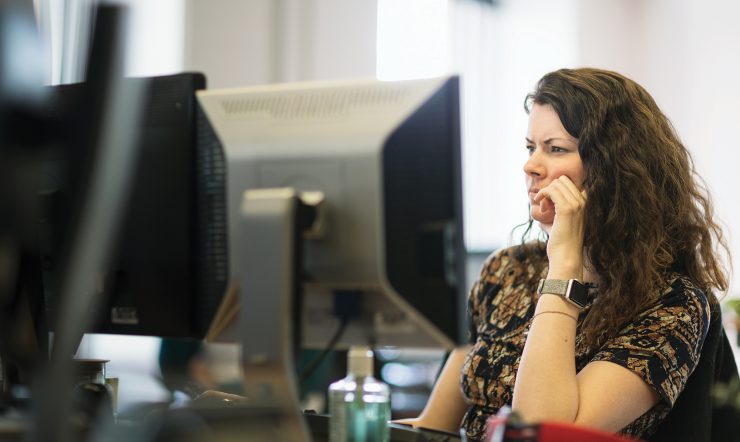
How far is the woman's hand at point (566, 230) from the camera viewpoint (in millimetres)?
1522

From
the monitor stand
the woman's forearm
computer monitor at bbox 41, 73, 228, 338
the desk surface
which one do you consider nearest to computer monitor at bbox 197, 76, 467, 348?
the monitor stand

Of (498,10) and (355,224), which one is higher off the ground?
(498,10)

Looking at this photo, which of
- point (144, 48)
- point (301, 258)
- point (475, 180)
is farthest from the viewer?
point (475, 180)

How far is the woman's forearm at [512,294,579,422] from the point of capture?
1.38m

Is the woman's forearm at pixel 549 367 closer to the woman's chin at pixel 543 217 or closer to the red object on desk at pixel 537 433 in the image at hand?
the woman's chin at pixel 543 217

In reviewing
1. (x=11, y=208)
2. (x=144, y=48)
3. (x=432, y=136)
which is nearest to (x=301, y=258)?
(x=432, y=136)

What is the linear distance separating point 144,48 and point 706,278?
86.1 inches

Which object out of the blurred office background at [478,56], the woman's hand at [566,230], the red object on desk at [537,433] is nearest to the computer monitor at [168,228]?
the red object on desk at [537,433]

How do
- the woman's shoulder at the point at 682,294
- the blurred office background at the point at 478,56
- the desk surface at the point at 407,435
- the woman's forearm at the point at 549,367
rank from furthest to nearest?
the blurred office background at the point at 478,56, the woman's shoulder at the point at 682,294, the woman's forearm at the point at 549,367, the desk surface at the point at 407,435

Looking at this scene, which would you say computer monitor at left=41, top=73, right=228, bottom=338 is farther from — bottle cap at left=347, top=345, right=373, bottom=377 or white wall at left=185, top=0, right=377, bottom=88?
white wall at left=185, top=0, right=377, bottom=88

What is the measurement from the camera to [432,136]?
100cm

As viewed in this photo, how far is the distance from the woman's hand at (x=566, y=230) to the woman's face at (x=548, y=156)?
22 mm

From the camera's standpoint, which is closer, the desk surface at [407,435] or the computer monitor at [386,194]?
the computer monitor at [386,194]

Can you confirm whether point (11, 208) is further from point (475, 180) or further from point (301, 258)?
point (475, 180)
